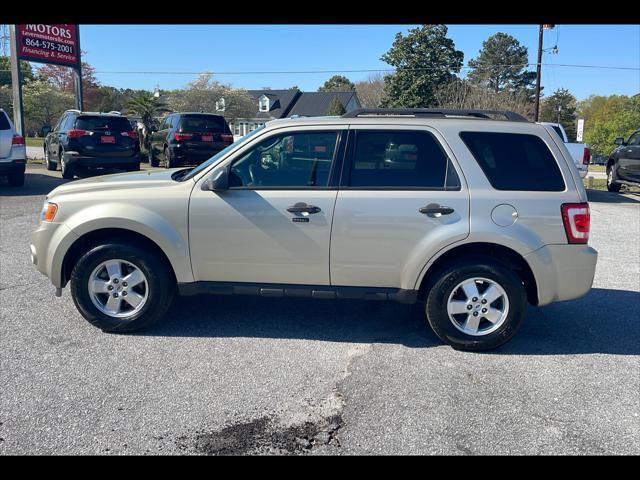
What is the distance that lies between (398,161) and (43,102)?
51.7 metres

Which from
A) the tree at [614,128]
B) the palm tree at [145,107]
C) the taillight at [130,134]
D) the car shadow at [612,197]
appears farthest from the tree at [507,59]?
the taillight at [130,134]

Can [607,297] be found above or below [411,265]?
below

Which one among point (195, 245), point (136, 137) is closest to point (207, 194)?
point (195, 245)

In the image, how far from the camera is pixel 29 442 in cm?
310

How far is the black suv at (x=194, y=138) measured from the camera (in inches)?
657

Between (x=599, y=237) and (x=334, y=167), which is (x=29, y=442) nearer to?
(x=334, y=167)

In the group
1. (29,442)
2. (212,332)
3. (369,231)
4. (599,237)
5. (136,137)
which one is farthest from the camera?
(136,137)

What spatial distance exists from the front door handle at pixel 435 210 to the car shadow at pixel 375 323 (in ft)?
3.71

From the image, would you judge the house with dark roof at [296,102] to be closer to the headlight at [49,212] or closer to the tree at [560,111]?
the tree at [560,111]

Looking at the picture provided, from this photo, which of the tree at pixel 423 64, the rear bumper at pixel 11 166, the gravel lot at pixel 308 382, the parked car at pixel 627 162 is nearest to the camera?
the gravel lot at pixel 308 382

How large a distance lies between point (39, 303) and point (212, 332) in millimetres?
1907

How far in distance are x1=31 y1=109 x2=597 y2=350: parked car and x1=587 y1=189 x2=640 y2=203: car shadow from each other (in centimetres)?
1189

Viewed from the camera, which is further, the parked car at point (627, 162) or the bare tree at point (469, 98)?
the bare tree at point (469, 98)

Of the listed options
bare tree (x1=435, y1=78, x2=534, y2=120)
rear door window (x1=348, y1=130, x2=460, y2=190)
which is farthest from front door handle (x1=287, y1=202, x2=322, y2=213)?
bare tree (x1=435, y1=78, x2=534, y2=120)
